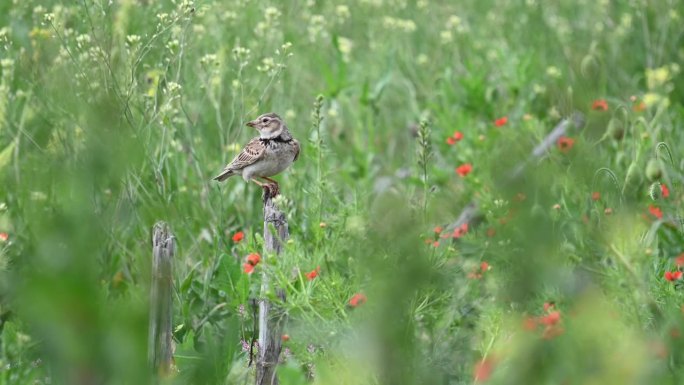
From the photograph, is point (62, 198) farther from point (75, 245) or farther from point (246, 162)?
point (246, 162)

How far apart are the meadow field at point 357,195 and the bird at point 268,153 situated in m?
0.12

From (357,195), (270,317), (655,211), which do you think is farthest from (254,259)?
(655,211)

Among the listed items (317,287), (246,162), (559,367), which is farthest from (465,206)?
(559,367)

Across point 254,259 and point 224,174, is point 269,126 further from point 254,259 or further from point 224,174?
point 254,259

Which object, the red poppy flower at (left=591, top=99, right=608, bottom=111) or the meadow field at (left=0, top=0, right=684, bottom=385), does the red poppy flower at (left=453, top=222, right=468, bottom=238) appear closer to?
the meadow field at (left=0, top=0, right=684, bottom=385)

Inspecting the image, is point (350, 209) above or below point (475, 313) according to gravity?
above

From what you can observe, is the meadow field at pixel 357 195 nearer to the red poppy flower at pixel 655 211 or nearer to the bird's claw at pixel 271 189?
the red poppy flower at pixel 655 211

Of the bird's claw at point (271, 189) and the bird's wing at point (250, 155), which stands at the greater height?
the bird's wing at point (250, 155)

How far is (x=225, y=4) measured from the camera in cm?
630

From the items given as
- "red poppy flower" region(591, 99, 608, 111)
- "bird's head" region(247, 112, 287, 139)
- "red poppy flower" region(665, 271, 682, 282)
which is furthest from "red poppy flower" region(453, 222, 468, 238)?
"red poppy flower" region(665, 271, 682, 282)

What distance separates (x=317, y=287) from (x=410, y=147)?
3.14 metres

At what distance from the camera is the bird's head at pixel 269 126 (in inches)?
161

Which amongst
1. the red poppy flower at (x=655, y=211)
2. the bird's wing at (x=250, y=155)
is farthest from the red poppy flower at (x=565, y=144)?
the bird's wing at (x=250, y=155)

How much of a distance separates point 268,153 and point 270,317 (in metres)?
1.05
